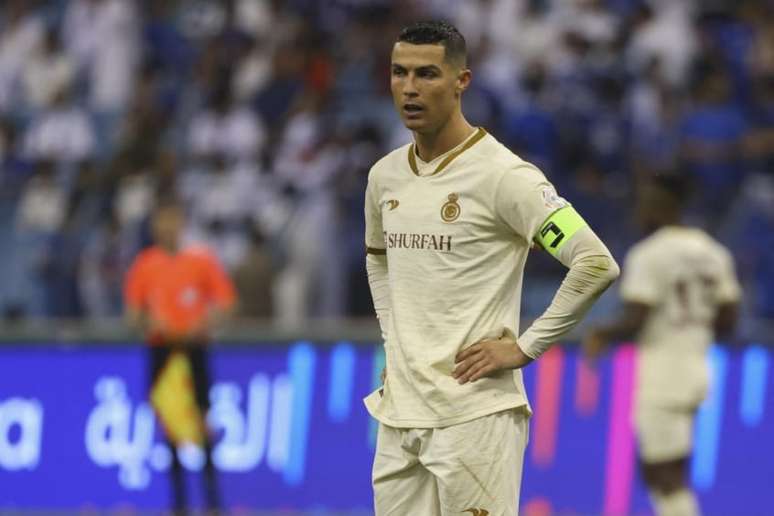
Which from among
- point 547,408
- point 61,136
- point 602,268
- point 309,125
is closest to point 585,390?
point 547,408

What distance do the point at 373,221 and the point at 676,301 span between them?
13.3 ft

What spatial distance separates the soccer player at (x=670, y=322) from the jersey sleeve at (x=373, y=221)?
370 centimetres

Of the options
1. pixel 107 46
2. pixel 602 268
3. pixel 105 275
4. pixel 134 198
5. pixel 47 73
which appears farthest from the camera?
pixel 107 46

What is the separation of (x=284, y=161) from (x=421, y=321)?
9955mm

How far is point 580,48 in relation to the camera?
52.5 ft

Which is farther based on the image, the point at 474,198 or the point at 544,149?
the point at 544,149

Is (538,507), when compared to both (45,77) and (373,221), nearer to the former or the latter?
(373,221)

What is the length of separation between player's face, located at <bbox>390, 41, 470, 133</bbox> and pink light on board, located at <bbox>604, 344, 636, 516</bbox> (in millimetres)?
7212

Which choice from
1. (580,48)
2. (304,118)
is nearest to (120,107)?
(304,118)

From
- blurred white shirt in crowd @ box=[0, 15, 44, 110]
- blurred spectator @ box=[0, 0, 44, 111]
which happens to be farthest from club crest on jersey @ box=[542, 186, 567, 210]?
blurred white shirt in crowd @ box=[0, 15, 44, 110]

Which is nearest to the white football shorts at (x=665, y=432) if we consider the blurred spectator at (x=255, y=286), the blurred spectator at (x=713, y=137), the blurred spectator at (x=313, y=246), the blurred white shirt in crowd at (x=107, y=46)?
the blurred spectator at (x=713, y=137)

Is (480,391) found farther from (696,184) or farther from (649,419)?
(696,184)

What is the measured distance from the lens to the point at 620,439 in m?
13.1

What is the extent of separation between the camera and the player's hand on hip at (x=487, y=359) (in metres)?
5.99
